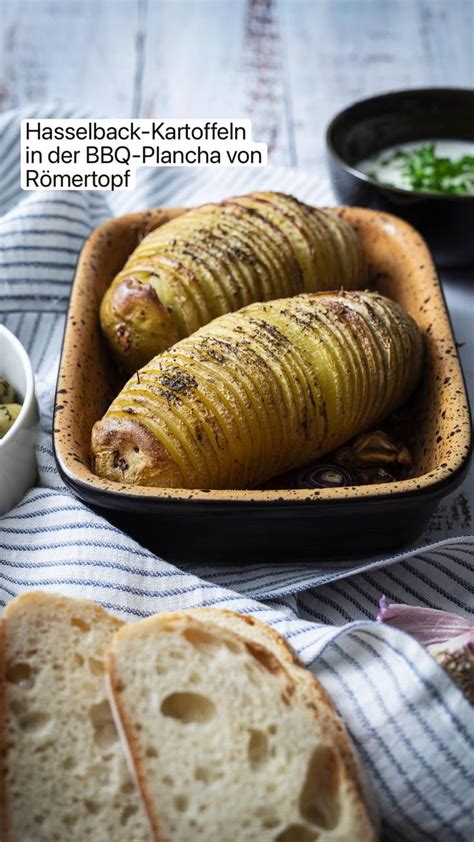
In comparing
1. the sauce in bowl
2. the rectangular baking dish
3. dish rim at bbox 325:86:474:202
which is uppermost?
dish rim at bbox 325:86:474:202

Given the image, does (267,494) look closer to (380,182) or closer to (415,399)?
(415,399)

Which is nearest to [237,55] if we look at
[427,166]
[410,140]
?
[410,140]

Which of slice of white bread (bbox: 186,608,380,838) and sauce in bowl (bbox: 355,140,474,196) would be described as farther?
sauce in bowl (bbox: 355,140,474,196)

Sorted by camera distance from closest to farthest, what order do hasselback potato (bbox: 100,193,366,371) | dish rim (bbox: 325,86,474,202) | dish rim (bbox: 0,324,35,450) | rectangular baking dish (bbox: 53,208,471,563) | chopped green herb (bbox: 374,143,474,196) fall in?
rectangular baking dish (bbox: 53,208,471,563) < dish rim (bbox: 0,324,35,450) < hasselback potato (bbox: 100,193,366,371) < dish rim (bbox: 325,86,474,202) < chopped green herb (bbox: 374,143,474,196)

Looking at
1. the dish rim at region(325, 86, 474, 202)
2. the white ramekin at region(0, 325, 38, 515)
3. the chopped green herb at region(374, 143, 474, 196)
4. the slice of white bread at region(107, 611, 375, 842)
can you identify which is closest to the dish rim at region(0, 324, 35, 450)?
the white ramekin at region(0, 325, 38, 515)

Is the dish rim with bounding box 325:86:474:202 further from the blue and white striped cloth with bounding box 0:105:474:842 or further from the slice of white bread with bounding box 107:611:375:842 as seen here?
the slice of white bread with bounding box 107:611:375:842

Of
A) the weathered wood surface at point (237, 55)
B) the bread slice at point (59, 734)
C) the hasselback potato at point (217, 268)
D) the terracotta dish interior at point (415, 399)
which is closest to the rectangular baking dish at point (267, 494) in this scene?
the terracotta dish interior at point (415, 399)

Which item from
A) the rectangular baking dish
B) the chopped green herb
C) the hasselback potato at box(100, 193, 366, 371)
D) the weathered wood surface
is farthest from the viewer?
the weathered wood surface
